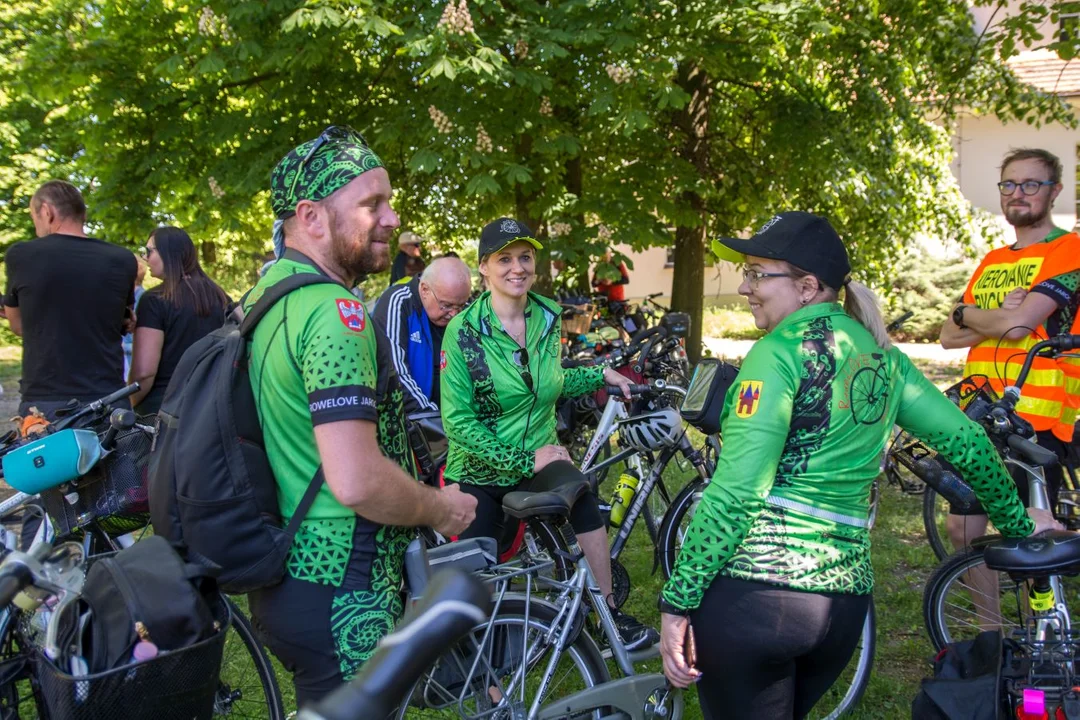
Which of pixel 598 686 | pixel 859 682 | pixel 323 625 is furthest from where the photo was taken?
pixel 859 682

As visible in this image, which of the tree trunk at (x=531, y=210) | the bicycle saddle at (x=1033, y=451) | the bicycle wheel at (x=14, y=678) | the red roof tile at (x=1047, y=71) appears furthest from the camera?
the red roof tile at (x=1047, y=71)

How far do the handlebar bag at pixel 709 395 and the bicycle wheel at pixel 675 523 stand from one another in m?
1.88

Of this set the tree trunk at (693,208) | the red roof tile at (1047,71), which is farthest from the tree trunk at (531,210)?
the red roof tile at (1047,71)

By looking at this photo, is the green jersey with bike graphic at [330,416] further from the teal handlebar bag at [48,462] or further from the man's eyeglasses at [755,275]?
the teal handlebar bag at [48,462]

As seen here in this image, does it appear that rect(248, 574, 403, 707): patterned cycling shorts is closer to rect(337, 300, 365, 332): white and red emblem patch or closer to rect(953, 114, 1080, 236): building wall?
rect(337, 300, 365, 332): white and red emblem patch

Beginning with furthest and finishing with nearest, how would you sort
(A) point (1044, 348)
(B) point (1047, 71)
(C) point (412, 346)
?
(B) point (1047, 71), (C) point (412, 346), (A) point (1044, 348)

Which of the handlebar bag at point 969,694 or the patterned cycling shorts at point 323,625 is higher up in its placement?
the patterned cycling shorts at point 323,625

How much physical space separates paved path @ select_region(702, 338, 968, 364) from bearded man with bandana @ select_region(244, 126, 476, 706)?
13.1 meters

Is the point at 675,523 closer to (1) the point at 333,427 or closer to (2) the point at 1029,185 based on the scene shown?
(2) the point at 1029,185

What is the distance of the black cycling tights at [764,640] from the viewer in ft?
7.29

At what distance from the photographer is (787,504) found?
7.34 ft

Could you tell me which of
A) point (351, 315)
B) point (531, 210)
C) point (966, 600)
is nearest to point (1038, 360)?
point (966, 600)

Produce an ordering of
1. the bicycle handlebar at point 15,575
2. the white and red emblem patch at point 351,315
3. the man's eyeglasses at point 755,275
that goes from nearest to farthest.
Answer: the bicycle handlebar at point 15,575, the white and red emblem patch at point 351,315, the man's eyeglasses at point 755,275

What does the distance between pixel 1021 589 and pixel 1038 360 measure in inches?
44.6
